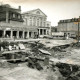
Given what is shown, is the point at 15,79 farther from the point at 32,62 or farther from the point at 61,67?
the point at 61,67

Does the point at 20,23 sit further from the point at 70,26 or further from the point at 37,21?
the point at 70,26

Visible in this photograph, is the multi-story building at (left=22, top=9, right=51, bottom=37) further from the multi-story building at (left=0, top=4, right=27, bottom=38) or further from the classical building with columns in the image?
the multi-story building at (left=0, top=4, right=27, bottom=38)

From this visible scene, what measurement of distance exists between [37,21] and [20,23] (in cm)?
916

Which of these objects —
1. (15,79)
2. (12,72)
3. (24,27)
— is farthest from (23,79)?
(24,27)

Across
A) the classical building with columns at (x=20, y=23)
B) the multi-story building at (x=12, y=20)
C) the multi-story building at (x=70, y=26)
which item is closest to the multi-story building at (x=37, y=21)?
the classical building with columns at (x=20, y=23)

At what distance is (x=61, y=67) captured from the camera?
1552 centimetres

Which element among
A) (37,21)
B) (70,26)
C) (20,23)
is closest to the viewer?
(20,23)

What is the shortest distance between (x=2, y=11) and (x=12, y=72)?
3521 centimetres

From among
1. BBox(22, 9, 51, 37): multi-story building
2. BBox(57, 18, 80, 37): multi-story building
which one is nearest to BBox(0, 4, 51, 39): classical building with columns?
BBox(22, 9, 51, 37): multi-story building

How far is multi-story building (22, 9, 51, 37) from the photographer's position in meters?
50.9

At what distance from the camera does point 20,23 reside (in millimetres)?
48125

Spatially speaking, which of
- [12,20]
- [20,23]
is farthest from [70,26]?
[12,20]

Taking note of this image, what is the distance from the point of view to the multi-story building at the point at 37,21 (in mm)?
50944

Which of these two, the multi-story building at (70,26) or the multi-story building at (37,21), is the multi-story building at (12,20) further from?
the multi-story building at (70,26)
